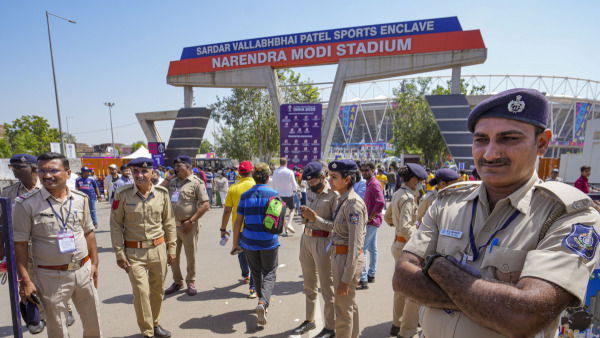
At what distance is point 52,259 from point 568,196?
3.72 metres

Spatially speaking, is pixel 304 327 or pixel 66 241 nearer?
pixel 66 241

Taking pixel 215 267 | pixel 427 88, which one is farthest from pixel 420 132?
pixel 215 267

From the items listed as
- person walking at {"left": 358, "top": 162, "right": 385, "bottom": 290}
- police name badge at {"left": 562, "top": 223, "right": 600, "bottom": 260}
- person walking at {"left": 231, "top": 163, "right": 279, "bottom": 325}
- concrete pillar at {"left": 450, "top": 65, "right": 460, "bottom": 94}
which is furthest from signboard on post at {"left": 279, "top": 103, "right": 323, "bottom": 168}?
police name badge at {"left": 562, "top": 223, "right": 600, "bottom": 260}

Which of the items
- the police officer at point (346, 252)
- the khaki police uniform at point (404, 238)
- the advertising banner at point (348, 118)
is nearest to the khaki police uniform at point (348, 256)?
the police officer at point (346, 252)

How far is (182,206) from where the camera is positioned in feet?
15.7

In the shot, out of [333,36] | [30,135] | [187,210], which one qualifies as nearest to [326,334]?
[187,210]

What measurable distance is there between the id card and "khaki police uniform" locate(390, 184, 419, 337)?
3238 millimetres

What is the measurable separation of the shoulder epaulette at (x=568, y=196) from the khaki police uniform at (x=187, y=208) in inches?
175

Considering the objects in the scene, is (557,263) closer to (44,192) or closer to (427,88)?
(44,192)

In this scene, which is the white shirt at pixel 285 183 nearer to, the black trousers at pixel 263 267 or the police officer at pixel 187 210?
the police officer at pixel 187 210

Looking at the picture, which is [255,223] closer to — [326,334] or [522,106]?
[326,334]

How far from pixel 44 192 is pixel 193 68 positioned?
52.2 ft

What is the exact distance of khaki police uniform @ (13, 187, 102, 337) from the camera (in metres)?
2.74

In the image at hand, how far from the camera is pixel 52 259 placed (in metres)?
2.77
